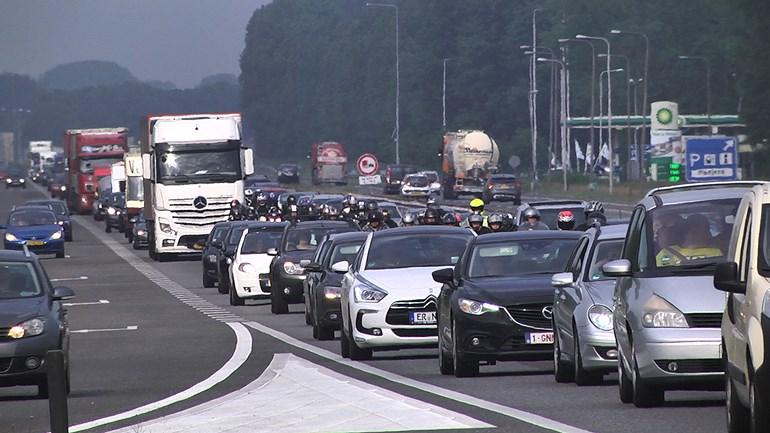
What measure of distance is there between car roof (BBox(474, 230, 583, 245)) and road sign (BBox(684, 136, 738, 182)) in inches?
1071

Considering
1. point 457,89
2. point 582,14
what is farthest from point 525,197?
point 457,89

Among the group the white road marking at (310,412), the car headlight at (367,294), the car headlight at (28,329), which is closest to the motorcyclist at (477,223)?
the car headlight at (367,294)

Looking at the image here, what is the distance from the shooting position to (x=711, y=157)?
1903 inches

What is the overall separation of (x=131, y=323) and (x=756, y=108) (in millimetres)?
77859

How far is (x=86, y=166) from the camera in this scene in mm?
96188

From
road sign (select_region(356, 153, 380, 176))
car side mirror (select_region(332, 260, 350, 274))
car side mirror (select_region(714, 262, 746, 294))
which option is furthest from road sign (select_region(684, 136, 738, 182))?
car side mirror (select_region(714, 262, 746, 294))

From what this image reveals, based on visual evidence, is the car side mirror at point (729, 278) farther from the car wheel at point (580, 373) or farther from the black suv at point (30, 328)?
the black suv at point (30, 328)

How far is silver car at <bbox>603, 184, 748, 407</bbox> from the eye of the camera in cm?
1466

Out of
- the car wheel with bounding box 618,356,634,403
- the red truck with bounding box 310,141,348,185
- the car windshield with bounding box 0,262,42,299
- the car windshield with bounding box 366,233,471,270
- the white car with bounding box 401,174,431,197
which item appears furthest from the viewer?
the red truck with bounding box 310,141,348,185

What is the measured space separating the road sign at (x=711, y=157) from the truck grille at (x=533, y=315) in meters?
29.0

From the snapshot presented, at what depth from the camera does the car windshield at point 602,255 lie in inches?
715

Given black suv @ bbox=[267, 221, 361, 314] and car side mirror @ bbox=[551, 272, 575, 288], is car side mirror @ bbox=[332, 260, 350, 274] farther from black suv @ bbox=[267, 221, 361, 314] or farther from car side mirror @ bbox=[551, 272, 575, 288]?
black suv @ bbox=[267, 221, 361, 314]

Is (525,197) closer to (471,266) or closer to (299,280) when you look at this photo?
(299,280)

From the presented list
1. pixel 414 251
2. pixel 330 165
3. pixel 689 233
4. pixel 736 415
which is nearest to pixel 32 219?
pixel 414 251
